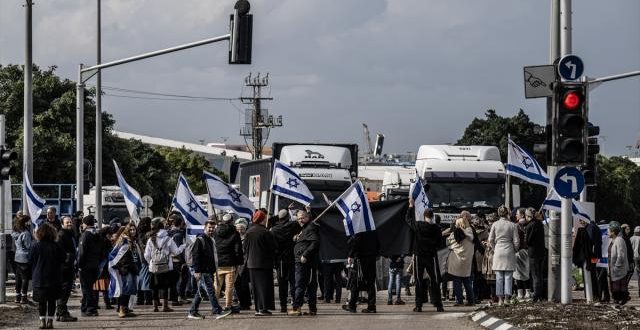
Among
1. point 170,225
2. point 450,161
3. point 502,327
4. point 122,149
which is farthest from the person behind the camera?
point 122,149

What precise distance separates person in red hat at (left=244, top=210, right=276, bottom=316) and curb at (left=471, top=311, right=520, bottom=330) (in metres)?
3.37

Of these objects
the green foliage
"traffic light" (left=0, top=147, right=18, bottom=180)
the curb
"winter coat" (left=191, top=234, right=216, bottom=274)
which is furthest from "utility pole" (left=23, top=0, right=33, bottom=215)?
the green foliage

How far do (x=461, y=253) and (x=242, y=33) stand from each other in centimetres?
559

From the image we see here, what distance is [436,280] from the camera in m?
23.2

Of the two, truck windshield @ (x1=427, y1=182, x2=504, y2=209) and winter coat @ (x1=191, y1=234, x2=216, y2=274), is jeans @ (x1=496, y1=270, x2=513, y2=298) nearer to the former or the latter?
winter coat @ (x1=191, y1=234, x2=216, y2=274)

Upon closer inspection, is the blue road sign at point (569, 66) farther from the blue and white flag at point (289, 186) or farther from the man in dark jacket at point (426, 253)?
the blue and white flag at point (289, 186)

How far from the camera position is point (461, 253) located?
24.9 metres

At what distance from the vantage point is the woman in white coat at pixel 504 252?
2366cm

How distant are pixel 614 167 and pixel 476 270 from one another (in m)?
94.5

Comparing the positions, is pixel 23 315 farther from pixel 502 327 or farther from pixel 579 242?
pixel 579 242

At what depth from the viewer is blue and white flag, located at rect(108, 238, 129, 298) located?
2294 cm

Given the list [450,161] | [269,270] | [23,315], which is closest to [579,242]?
[269,270]

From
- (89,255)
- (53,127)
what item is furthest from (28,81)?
(53,127)

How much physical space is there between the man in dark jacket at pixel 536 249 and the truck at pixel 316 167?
44.8ft
